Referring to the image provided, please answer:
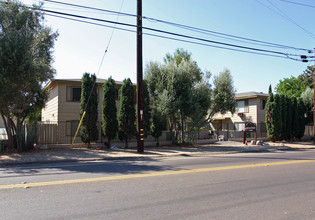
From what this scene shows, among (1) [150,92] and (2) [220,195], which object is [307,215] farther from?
(1) [150,92]

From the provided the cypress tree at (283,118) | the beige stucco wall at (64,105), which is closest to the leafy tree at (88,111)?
the beige stucco wall at (64,105)

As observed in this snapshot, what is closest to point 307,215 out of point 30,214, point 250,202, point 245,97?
point 250,202

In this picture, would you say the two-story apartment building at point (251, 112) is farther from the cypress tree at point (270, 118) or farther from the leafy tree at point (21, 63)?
the leafy tree at point (21, 63)

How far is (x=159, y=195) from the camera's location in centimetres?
574

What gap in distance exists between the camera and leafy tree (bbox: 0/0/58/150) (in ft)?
40.5

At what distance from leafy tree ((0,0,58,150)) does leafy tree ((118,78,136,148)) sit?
486 centimetres

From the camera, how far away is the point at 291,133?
86.7ft

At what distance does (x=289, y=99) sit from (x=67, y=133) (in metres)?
21.7

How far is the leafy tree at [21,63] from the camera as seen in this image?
487 inches

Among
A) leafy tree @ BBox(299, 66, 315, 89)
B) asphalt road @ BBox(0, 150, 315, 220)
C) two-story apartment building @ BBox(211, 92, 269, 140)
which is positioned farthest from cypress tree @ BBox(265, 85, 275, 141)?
leafy tree @ BBox(299, 66, 315, 89)

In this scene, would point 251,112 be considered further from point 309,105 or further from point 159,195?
point 159,195

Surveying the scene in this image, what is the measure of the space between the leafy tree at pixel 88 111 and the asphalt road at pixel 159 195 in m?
8.10

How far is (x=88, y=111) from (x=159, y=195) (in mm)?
12024

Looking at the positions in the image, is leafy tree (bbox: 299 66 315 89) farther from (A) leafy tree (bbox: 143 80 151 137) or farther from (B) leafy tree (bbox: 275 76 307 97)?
(A) leafy tree (bbox: 143 80 151 137)
